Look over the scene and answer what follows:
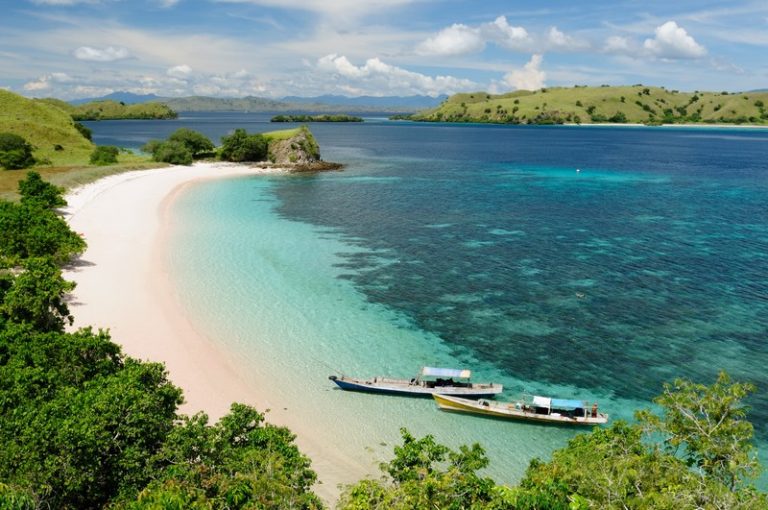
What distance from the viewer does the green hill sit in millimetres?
125562

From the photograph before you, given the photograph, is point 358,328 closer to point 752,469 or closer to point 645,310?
point 645,310

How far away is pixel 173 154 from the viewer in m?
124

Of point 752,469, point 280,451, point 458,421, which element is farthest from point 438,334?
point 752,469

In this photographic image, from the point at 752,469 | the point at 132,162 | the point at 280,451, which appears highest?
the point at 132,162

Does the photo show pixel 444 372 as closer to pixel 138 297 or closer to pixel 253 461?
pixel 253 461

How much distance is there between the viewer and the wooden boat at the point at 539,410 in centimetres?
2931

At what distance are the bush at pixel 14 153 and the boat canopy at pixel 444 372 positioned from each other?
352ft

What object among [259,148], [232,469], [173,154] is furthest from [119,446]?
[259,148]

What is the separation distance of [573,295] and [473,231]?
25287 mm

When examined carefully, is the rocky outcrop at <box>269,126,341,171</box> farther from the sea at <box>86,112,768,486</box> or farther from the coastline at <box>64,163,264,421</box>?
the coastline at <box>64,163,264,421</box>

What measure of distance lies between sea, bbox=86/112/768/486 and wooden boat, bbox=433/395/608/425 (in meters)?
0.64

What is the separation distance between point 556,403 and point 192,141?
12534 centimetres

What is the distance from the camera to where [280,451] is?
771 inches

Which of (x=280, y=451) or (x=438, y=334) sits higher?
(x=280, y=451)
